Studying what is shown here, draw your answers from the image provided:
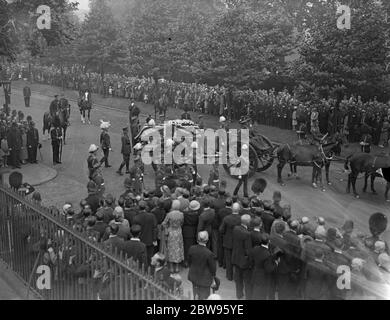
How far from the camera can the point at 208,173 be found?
18.8m

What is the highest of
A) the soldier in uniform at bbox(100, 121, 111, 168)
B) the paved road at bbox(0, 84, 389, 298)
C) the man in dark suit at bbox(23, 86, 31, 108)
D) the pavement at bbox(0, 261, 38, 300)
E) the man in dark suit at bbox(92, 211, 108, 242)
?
the man in dark suit at bbox(23, 86, 31, 108)

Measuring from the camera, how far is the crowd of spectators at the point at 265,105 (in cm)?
2350

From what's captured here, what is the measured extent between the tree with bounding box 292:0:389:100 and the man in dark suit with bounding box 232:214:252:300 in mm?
15004

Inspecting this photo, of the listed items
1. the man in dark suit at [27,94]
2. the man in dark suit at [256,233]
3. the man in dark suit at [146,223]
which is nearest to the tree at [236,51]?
the man in dark suit at [27,94]

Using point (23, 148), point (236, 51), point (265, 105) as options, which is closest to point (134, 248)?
point (23, 148)

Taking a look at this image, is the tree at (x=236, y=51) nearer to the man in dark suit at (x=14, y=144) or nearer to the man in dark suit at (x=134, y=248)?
the man in dark suit at (x=14, y=144)

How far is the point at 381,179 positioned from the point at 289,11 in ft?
95.0

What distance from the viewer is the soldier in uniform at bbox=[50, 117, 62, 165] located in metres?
19.0

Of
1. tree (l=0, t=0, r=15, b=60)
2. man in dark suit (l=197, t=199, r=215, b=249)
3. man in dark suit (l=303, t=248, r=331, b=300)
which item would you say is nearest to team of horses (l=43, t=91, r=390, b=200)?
man in dark suit (l=197, t=199, r=215, b=249)

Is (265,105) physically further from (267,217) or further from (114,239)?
(114,239)

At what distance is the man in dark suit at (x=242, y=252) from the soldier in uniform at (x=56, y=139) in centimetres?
1109

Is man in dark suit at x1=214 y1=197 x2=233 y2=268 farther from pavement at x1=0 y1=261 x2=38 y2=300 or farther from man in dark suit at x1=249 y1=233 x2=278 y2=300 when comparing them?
pavement at x1=0 y1=261 x2=38 y2=300
